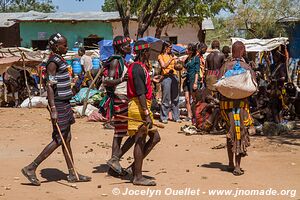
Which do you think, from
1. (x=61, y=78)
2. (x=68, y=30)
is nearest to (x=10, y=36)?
(x=68, y=30)

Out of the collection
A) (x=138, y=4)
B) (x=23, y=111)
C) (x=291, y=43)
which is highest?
(x=138, y=4)

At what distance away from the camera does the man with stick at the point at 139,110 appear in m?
6.12

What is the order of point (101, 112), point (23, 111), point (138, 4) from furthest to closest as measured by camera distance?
point (138, 4) → point (23, 111) → point (101, 112)

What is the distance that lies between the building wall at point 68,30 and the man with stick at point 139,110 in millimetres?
22952

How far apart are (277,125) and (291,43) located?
13620 millimetres

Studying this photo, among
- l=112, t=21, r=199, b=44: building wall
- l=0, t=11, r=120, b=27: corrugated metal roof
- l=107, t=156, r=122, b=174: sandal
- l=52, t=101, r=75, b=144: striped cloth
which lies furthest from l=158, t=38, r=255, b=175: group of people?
l=112, t=21, r=199, b=44: building wall

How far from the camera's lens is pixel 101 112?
1244cm

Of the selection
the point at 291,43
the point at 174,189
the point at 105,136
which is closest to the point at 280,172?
the point at 174,189

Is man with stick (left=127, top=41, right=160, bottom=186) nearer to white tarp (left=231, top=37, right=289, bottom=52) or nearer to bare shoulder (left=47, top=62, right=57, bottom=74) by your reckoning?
bare shoulder (left=47, top=62, right=57, bottom=74)

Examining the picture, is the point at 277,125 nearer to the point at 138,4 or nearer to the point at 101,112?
the point at 101,112

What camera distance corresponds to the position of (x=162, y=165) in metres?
7.47

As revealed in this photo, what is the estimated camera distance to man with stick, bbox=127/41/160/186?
20.1ft

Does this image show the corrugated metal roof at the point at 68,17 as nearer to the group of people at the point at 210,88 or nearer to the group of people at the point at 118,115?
the group of people at the point at 210,88

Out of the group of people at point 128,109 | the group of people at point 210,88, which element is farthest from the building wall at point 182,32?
the group of people at point 128,109
